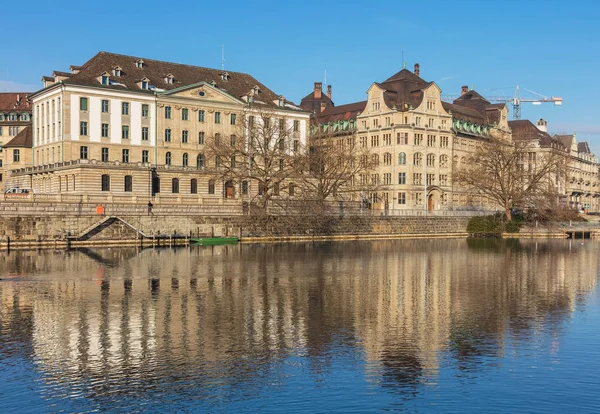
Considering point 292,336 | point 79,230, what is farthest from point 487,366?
point 79,230

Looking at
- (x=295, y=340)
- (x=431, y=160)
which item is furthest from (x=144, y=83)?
(x=295, y=340)

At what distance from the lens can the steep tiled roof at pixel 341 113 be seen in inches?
5330

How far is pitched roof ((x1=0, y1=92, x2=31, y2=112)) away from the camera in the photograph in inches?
5315

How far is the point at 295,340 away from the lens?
87.8ft

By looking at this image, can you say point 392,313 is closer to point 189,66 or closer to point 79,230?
point 79,230

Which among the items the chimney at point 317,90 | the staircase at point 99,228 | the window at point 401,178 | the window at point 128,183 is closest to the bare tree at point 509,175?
the window at point 401,178

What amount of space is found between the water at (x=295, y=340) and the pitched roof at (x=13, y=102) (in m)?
93.3

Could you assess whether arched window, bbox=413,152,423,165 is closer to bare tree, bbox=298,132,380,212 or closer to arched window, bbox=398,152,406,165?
arched window, bbox=398,152,406,165

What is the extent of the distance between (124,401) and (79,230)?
5511 centimetres

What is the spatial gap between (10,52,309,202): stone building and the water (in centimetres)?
4612

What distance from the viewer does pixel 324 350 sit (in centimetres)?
2522

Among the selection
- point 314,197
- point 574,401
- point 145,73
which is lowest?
point 574,401

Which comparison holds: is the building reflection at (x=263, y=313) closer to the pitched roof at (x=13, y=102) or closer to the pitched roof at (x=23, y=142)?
the pitched roof at (x=23, y=142)

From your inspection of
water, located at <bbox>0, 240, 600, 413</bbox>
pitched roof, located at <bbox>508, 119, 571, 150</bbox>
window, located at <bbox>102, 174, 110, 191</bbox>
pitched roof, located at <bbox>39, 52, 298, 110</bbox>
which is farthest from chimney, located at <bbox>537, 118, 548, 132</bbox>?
water, located at <bbox>0, 240, 600, 413</bbox>
